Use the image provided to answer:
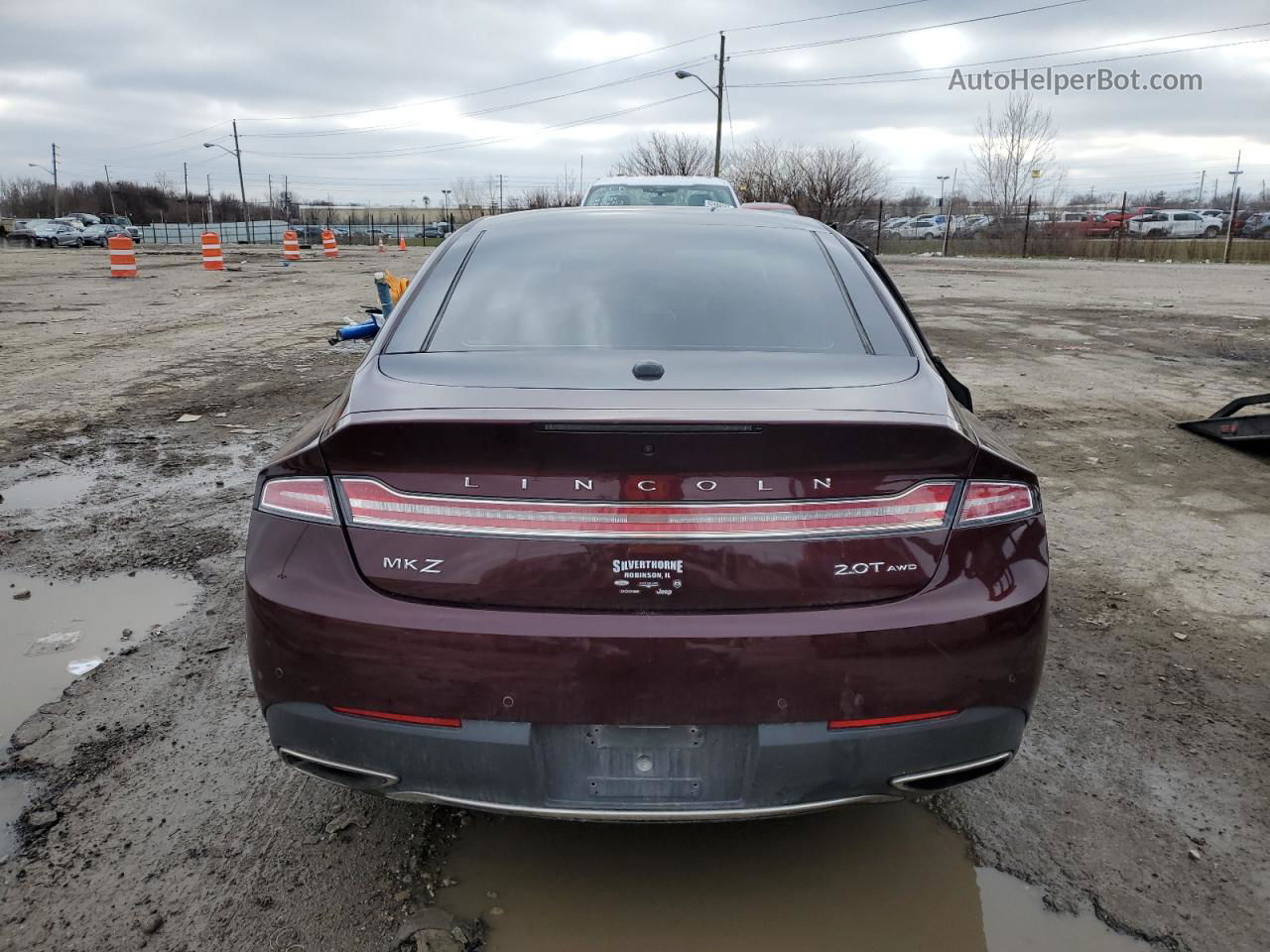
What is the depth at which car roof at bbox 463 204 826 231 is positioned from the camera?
3277mm

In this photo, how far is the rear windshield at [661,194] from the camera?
12703 millimetres

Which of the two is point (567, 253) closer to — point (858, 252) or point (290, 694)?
point (858, 252)

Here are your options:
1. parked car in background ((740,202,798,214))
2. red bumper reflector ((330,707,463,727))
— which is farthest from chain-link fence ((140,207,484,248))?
red bumper reflector ((330,707,463,727))

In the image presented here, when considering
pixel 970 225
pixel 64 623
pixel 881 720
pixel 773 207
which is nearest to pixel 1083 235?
pixel 970 225

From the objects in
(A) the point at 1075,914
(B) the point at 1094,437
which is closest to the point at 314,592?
(A) the point at 1075,914

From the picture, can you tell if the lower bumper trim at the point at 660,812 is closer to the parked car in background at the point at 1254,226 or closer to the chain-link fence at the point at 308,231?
the parked car in background at the point at 1254,226

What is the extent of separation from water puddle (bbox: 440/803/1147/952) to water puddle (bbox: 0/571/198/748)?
5.64 ft

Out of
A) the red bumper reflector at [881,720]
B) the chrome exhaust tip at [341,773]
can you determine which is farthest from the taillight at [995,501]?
the chrome exhaust tip at [341,773]

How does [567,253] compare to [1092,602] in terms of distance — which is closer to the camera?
[567,253]

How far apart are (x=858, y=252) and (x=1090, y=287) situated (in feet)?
67.0

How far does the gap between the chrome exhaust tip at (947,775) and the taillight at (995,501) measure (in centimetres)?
52

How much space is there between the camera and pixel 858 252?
315 centimetres

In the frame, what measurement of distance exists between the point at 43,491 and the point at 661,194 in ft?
29.7

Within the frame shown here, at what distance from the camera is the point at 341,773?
210 cm
